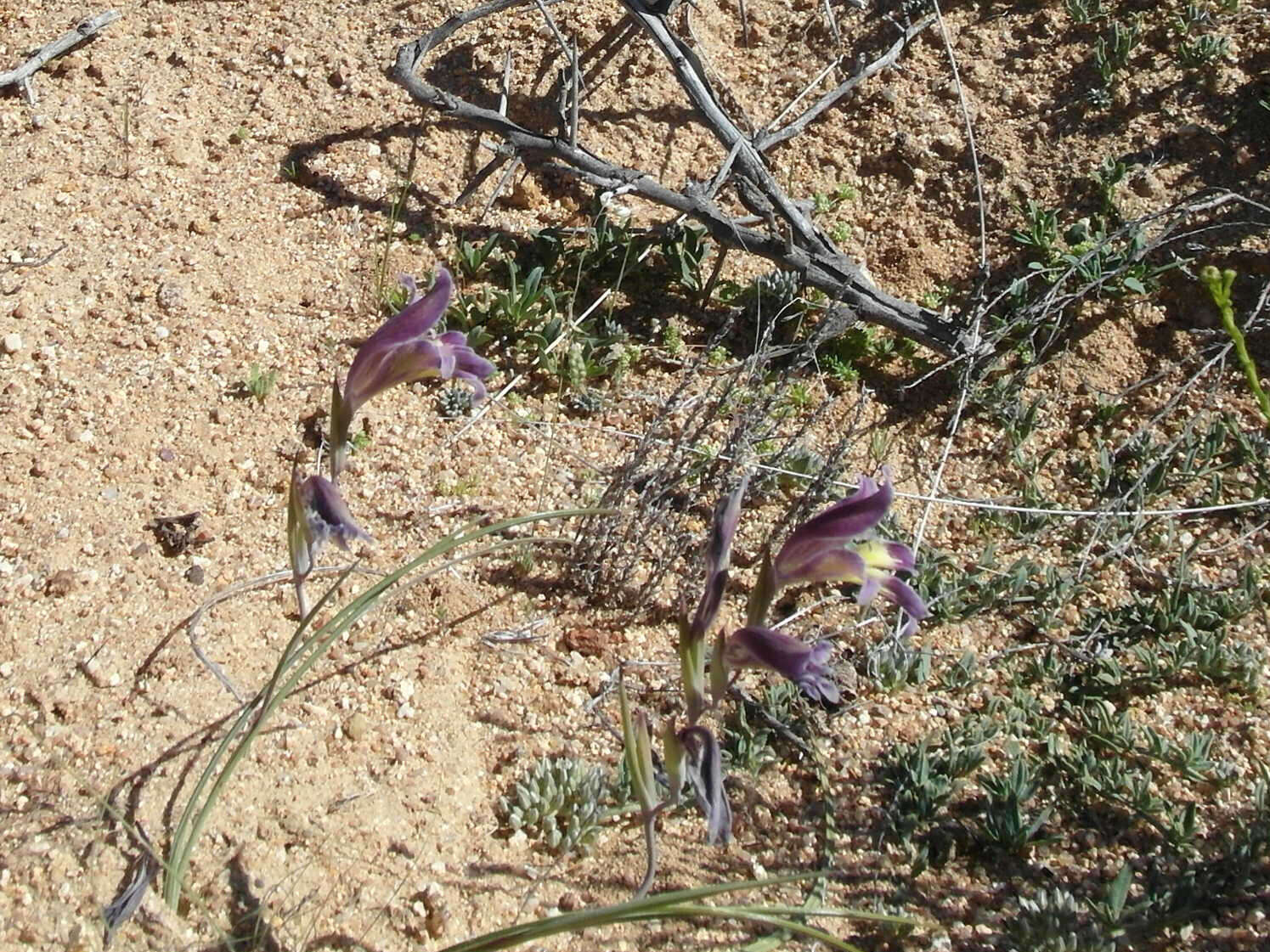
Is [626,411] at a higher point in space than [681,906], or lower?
higher

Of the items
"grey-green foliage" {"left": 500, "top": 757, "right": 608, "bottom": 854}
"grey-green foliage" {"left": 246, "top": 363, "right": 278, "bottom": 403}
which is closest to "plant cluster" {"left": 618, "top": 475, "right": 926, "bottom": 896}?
"grey-green foliage" {"left": 500, "top": 757, "right": 608, "bottom": 854}

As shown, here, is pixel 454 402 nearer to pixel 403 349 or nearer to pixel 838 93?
pixel 403 349

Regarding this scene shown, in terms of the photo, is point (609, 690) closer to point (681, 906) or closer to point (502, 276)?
point (681, 906)

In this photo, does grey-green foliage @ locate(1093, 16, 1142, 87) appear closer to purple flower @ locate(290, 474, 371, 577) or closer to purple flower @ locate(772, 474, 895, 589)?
purple flower @ locate(772, 474, 895, 589)

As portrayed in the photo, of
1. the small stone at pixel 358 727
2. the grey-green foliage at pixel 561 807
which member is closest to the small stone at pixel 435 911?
the grey-green foliage at pixel 561 807

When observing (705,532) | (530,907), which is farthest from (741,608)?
(530,907)

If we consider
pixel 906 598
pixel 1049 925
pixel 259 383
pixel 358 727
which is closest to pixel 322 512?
pixel 358 727
